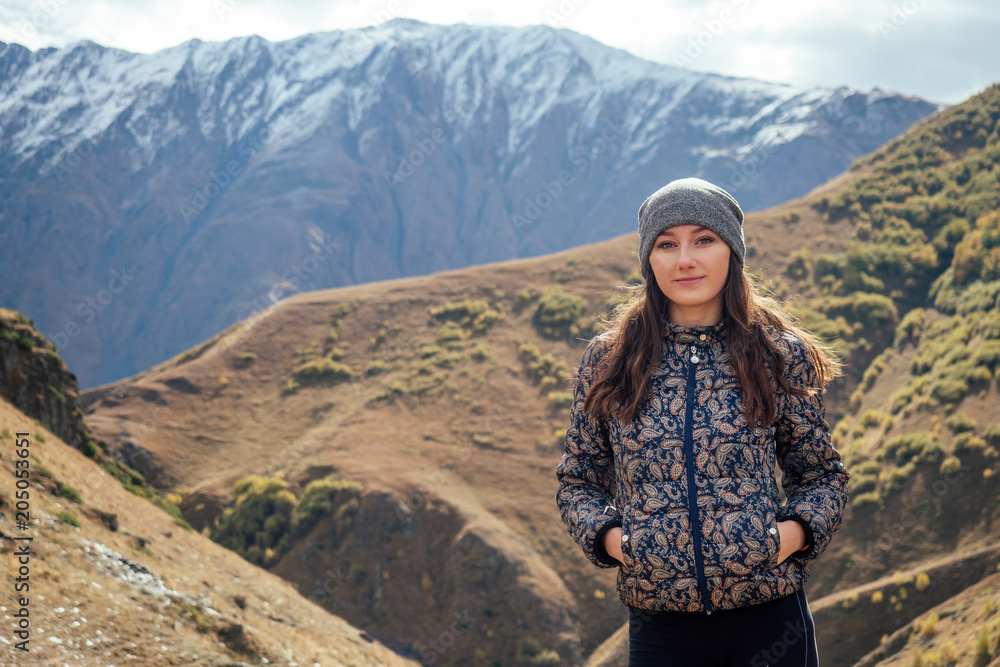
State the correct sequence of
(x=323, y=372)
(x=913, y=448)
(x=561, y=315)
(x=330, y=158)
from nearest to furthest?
(x=913, y=448), (x=323, y=372), (x=561, y=315), (x=330, y=158)

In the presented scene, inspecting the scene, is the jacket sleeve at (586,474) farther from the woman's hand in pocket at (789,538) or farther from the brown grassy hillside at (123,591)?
the brown grassy hillside at (123,591)

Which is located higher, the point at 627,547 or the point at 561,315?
the point at 561,315

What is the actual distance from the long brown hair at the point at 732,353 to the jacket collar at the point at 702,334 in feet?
0.10

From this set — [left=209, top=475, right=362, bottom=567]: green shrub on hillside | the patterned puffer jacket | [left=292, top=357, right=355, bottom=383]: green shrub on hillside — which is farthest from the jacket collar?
[left=292, top=357, right=355, bottom=383]: green shrub on hillside

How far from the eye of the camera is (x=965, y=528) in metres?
16.0

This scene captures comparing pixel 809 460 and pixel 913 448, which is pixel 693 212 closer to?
pixel 809 460

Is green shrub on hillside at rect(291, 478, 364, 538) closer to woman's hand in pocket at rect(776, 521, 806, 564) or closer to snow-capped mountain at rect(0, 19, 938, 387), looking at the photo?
woman's hand in pocket at rect(776, 521, 806, 564)

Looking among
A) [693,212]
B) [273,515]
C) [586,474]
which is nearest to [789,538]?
[586,474]

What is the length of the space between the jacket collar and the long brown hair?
3cm

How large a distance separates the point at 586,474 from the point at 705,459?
1.75 feet

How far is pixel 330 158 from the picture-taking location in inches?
5650

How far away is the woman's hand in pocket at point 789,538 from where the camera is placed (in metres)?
2.60

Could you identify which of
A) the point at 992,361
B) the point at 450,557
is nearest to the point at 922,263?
the point at 992,361

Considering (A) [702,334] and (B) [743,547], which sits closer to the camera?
(B) [743,547]
